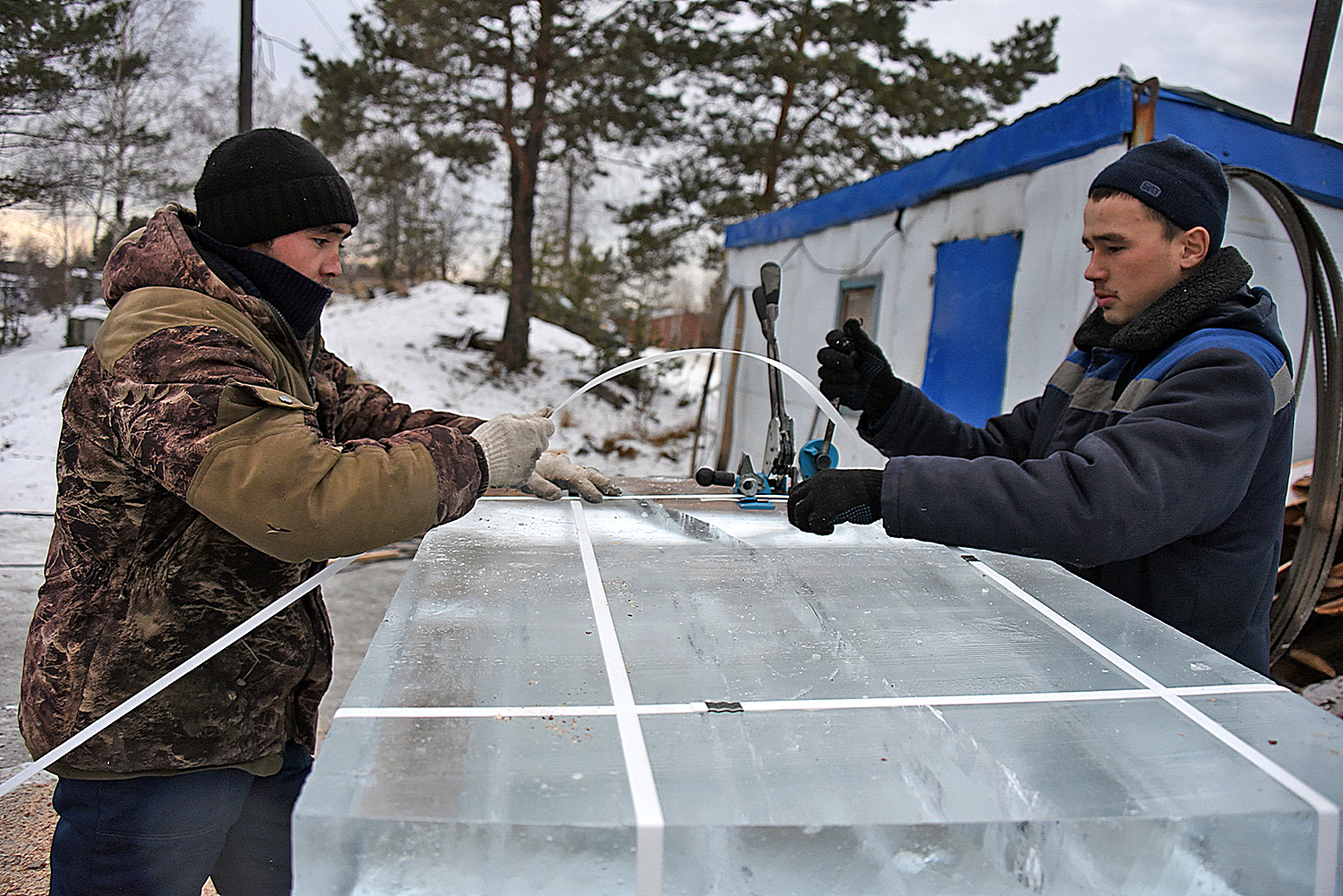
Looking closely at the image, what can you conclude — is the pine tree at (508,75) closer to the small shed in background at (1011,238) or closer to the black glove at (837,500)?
the small shed in background at (1011,238)

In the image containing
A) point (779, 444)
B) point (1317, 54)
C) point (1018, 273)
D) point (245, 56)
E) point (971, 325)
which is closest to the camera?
point (779, 444)

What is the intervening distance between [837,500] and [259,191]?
3.69 feet

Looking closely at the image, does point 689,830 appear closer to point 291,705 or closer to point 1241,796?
point 1241,796

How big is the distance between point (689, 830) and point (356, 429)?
1.43 metres

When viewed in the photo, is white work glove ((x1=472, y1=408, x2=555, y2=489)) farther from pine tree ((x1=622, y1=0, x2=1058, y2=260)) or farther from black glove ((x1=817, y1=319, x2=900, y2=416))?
pine tree ((x1=622, y1=0, x2=1058, y2=260))

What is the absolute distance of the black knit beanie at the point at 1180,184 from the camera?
1.61 m

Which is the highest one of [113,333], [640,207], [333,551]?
[640,207]

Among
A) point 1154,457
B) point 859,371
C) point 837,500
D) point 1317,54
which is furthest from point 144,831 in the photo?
point 1317,54

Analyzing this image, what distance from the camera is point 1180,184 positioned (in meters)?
1.61

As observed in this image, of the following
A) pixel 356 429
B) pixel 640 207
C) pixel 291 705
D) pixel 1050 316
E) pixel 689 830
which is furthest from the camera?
pixel 640 207

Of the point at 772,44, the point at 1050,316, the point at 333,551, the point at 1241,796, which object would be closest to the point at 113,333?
the point at 333,551

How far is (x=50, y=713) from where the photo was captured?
132 cm

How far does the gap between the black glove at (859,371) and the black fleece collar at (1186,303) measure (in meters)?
0.65

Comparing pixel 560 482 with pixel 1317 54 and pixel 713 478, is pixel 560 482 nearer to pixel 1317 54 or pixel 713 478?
pixel 713 478
